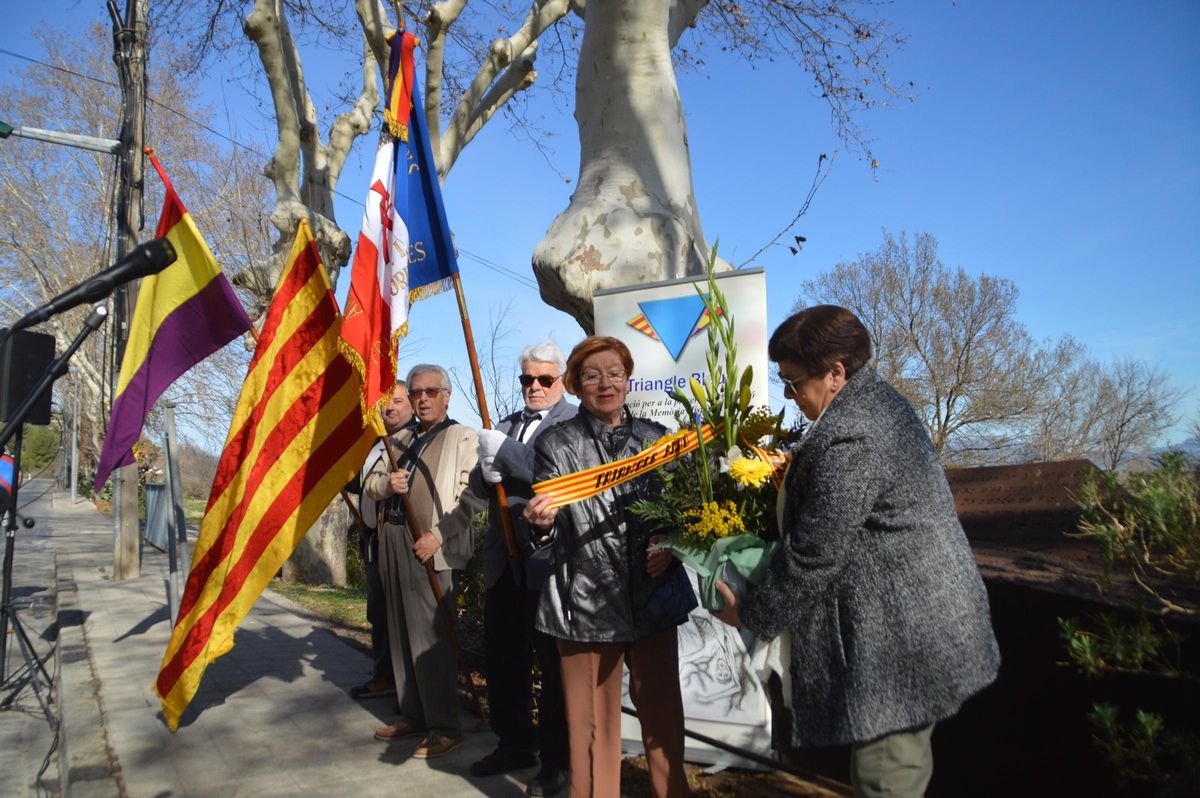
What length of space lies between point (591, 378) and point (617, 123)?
9.37ft

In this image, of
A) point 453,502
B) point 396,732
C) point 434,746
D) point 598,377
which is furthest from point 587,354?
point 396,732

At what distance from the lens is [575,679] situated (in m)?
3.16

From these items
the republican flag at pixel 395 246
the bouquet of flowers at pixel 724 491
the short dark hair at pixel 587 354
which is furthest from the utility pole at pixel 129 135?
the bouquet of flowers at pixel 724 491

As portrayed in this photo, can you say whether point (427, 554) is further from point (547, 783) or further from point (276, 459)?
point (547, 783)

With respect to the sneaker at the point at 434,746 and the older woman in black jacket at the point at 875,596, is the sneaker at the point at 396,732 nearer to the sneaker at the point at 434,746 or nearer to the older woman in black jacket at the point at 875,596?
the sneaker at the point at 434,746

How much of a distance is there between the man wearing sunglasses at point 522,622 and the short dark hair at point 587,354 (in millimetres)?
708

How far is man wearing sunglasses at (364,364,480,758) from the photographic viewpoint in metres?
4.50

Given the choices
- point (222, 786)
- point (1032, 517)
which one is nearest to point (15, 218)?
point (222, 786)

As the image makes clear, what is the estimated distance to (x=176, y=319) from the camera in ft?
18.3

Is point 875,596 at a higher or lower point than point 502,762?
higher

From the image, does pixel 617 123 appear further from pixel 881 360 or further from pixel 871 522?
pixel 881 360

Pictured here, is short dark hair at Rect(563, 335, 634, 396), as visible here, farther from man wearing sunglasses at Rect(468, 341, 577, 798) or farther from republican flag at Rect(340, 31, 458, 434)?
republican flag at Rect(340, 31, 458, 434)

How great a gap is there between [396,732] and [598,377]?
2701 mm

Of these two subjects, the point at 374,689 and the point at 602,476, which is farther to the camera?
the point at 374,689
